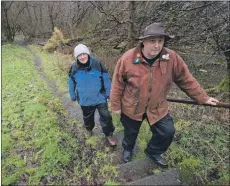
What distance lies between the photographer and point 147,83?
2.93 m

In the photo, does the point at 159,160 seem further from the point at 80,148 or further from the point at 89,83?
the point at 89,83

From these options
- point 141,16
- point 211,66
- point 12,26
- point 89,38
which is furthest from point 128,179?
point 12,26

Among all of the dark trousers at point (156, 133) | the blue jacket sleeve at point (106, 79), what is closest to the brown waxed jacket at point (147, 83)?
the dark trousers at point (156, 133)

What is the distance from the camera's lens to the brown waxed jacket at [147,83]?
2895 millimetres

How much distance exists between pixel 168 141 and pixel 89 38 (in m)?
7.40

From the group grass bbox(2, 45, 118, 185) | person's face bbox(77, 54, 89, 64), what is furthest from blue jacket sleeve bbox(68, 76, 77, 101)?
grass bbox(2, 45, 118, 185)

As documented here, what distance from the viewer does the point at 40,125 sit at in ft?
16.9

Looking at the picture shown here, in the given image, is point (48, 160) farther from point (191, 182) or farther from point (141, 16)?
point (141, 16)

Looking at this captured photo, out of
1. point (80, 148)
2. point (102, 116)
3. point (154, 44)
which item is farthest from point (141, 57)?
point (80, 148)

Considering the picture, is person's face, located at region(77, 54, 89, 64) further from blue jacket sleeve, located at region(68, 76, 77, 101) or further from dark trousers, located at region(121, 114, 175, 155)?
dark trousers, located at region(121, 114, 175, 155)

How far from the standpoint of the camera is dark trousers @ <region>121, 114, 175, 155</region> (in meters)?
3.19

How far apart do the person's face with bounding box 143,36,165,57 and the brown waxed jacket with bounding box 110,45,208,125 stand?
0.12 metres

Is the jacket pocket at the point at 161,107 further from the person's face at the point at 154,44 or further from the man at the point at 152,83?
the person's face at the point at 154,44

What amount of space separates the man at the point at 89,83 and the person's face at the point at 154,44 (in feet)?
3.73
